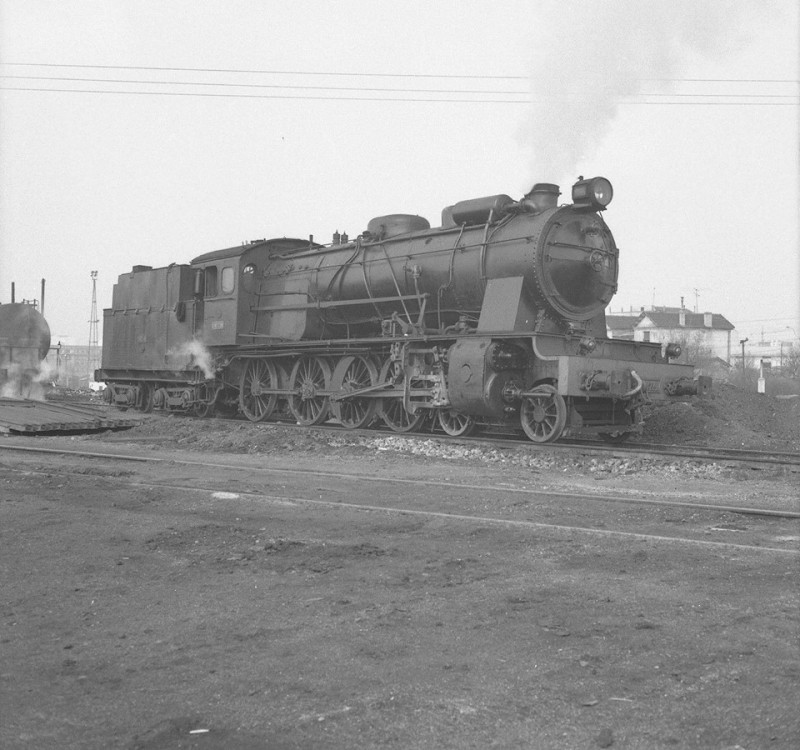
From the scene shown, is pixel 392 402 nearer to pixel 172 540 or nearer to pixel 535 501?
pixel 535 501

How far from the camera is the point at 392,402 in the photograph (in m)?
15.5

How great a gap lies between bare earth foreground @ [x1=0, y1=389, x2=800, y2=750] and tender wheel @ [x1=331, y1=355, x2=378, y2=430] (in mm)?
6350

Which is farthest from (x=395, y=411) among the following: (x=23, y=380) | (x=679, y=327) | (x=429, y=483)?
(x=679, y=327)

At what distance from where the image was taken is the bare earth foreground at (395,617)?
3.14 metres

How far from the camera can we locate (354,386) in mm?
15625

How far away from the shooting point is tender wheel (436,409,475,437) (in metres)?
13.9

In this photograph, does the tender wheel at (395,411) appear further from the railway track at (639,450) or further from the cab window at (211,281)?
the cab window at (211,281)

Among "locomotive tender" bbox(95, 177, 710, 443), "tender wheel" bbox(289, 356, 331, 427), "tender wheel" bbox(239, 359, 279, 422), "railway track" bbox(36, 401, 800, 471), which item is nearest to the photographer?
"railway track" bbox(36, 401, 800, 471)

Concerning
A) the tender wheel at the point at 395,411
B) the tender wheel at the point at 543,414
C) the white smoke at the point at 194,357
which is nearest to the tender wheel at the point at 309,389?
the tender wheel at the point at 395,411

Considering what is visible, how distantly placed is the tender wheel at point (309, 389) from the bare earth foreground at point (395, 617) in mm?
7295

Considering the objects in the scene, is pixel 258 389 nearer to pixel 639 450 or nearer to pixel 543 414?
pixel 543 414

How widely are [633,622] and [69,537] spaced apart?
428cm

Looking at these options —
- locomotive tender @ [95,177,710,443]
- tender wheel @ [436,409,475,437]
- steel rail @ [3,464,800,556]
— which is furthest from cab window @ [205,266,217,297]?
steel rail @ [3,464,800,556]

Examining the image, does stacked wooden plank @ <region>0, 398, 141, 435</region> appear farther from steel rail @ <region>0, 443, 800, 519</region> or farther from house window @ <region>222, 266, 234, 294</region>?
house window @ <region>222, 266, 234, 294</region>
